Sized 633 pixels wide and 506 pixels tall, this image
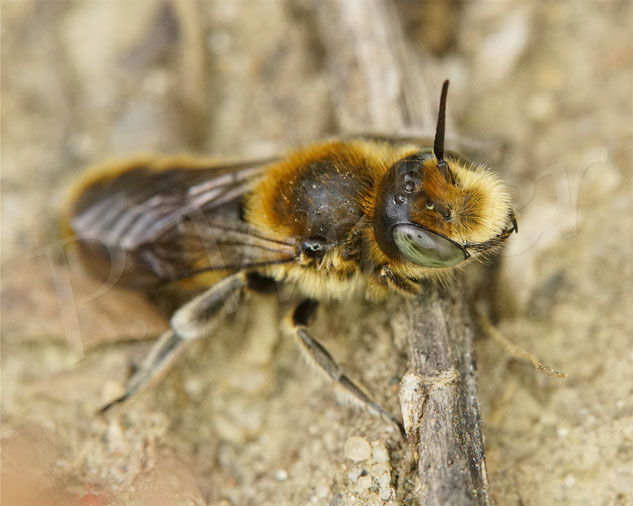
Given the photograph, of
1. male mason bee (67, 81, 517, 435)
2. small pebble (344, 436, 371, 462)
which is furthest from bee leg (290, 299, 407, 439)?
small pebble (344, 436, 371, 462)

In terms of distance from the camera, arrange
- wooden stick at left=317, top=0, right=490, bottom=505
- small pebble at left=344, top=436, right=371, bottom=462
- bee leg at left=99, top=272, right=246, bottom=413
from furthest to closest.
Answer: bee leg at left=99, top=272, right=246, bottom=413 < small pebble at left=344, top=436, right=371, bottom=462 < wooden stick at left=317, top=0, right=490, bottom=505

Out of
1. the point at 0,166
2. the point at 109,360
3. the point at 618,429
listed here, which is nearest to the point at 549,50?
the point at 618,429

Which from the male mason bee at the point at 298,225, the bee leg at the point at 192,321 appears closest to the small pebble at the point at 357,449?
the male mason bee at the point at 298,225

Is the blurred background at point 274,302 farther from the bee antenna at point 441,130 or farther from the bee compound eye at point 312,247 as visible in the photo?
the bee antenna at point 441,130

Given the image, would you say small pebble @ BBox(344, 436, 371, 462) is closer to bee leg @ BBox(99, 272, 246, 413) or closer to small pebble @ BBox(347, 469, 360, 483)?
small pebble @ BBox(347, 469, 360, 483)

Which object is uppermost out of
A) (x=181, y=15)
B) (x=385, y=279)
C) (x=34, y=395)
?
(x=181, y=15)

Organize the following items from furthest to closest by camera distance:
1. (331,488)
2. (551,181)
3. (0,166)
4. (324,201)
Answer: (0,166) → (551,181) → (324,201) → (331,488)

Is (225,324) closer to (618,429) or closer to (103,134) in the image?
(103,134)
